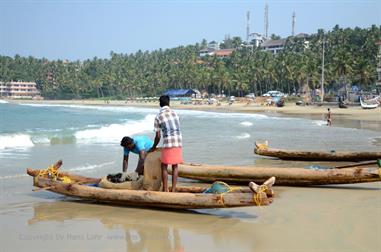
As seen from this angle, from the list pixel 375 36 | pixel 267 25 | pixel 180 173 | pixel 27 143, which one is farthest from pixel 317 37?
pixel 180 173

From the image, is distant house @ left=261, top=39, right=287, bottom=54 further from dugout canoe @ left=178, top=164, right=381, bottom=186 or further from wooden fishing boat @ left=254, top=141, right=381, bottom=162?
dugout canoe @ left=178, top=164, right=381, bottom=186

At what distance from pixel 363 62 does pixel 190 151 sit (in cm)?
5886

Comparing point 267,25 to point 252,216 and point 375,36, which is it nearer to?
point 375,36

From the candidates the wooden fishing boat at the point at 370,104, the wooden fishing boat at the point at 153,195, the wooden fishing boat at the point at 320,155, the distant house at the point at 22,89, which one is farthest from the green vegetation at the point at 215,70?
the wooden fishing boat at the point at 153,195

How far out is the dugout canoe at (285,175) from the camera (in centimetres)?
860

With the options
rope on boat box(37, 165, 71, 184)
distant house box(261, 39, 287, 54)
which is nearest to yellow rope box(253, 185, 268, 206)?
rope on boat box(37, 165, 71, 184)

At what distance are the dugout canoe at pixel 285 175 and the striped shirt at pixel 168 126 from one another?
7.98 ft

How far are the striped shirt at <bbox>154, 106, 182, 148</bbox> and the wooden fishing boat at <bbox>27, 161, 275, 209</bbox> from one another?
0.80m

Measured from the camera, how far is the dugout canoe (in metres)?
8.60

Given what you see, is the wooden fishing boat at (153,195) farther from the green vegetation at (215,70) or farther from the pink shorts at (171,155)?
the green vegetation at (215,70)

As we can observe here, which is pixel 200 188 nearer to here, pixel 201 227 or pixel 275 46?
pixel 201 227

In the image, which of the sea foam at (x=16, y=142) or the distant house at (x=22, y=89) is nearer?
the sea foam at (x=16, y=142)

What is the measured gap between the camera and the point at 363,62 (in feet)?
227

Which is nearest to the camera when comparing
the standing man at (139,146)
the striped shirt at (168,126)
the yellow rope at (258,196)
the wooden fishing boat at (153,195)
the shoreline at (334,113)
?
the yellow rope at (258,196)
